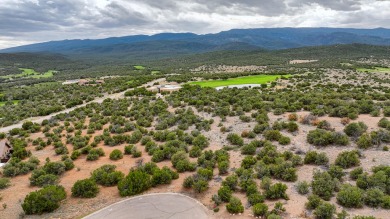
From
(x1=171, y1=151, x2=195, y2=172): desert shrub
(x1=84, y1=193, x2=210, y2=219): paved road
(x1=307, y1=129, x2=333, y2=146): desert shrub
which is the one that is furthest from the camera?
(x1=307, y1=129, x2=333, y2=146): desert shrub

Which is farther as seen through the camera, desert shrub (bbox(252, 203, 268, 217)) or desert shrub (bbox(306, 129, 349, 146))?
desert shrub (bbox(306, 129, 349, 146))

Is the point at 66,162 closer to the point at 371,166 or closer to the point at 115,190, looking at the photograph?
the point at 115,190

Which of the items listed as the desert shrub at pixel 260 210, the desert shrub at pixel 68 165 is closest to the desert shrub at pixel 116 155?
the desert shrub at pixel 68 165

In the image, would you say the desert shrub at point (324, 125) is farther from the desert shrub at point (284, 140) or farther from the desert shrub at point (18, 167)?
the desert shrub at point (18, 167)

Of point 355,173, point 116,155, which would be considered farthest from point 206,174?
point 116,155

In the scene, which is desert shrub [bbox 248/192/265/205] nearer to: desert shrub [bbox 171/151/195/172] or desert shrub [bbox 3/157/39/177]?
desert shrub [bbox 171/151/195/172]

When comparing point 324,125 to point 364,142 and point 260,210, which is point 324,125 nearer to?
point 364,142

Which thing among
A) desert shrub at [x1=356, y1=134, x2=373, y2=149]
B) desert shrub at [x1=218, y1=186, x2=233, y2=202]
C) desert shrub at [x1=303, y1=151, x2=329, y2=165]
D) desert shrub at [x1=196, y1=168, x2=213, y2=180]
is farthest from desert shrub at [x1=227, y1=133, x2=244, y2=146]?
desert shrub at [x1=356, y1=134, x2=373, y2=149]
